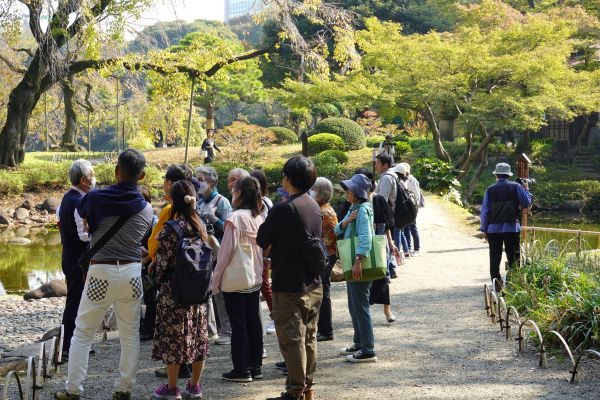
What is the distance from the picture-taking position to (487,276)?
33.3 ft

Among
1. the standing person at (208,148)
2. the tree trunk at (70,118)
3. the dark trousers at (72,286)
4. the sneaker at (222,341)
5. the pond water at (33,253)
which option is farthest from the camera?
the tree trunk at (70,118)

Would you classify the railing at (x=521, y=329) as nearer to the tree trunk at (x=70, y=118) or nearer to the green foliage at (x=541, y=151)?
the green foliage at (x=541, y=151)

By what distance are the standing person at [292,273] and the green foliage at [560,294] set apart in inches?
93.7

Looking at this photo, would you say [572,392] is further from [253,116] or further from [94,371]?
[253,116]

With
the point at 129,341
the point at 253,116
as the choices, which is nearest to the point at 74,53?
the point at 129,341

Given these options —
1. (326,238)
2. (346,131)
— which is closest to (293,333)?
(326,238)

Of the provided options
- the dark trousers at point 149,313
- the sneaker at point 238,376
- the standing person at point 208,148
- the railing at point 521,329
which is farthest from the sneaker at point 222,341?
the standing person at point 208,148

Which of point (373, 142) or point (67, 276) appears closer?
point (67, 276)

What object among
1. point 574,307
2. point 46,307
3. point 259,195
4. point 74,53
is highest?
point 74,53

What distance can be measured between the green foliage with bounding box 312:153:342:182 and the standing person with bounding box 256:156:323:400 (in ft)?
61.3

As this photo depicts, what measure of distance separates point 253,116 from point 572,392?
1730 inches

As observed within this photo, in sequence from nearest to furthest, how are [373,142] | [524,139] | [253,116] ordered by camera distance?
[524,139] < [373,142] < [253,116]

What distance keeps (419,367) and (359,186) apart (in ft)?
4.76

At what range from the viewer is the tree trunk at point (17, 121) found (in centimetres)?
2184
